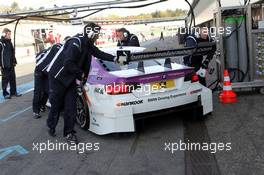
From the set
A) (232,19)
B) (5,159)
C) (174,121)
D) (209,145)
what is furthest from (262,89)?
(5,159)

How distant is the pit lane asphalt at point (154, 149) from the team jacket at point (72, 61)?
1.08 m

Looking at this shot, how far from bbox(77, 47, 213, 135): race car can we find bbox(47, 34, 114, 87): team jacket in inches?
12.1

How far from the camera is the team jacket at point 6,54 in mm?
11422

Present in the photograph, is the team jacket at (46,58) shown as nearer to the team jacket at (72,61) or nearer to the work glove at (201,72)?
the team jacket at (72,61)

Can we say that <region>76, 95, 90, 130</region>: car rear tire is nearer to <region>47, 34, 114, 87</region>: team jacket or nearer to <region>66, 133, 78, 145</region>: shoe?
<region>66, 133, 78, 145</region>: shoe

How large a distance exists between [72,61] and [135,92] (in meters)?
1.06

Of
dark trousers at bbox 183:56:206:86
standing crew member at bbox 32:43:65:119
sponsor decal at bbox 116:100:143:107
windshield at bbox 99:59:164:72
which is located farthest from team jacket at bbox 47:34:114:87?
dark trousers at bbox 183:56:206:86

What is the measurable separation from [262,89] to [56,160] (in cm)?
509

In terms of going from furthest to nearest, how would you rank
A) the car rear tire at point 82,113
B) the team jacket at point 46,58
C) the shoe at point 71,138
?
the team jacket at point 46,58, the car rear tire at point 82,113, the shoe at point 71,138

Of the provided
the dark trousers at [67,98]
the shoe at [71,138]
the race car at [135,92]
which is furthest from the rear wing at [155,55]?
the shoe at [71,138]

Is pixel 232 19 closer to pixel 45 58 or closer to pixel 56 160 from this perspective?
pixel 45 58

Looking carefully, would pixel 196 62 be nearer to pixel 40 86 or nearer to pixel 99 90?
pixel 99 90

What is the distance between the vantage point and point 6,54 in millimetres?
11430

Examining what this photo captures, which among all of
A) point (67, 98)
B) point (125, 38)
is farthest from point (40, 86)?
point (125, 38)
